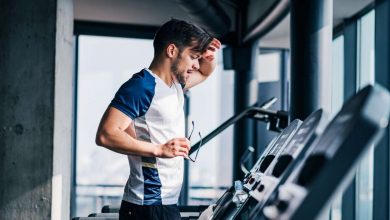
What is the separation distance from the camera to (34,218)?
273 cm

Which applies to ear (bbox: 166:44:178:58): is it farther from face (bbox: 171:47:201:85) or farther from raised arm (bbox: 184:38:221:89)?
raised arm (bbox: 184:38:221:89)

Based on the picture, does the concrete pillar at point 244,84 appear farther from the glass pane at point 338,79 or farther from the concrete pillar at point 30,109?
the concrete pillar at point 30,109

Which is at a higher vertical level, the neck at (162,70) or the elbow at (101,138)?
the neck at (162,70)

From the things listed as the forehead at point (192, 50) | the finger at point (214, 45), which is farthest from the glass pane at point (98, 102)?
the forehead at point (192, 50)

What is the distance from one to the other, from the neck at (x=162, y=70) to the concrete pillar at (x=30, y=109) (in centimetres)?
96

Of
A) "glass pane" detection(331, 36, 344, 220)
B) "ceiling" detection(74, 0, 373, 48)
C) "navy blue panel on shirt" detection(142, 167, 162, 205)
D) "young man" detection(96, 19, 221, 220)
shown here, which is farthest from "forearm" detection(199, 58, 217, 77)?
"glass pane" detection(331, 36, 344, 220)

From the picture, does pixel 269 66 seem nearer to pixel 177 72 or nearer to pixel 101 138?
pixel 177 72

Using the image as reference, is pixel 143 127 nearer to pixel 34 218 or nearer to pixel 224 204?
pixel 224 204

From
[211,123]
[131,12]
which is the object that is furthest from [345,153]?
[211,123]

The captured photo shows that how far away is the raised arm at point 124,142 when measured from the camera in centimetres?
171

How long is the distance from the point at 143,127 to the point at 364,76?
14.1ft

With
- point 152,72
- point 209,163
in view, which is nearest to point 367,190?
point 152,72

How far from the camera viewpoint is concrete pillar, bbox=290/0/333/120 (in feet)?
11.8

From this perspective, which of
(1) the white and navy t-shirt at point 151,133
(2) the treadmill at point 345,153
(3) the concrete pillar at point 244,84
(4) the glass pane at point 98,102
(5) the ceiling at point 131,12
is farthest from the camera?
(4) the glass pane at point 98,102
